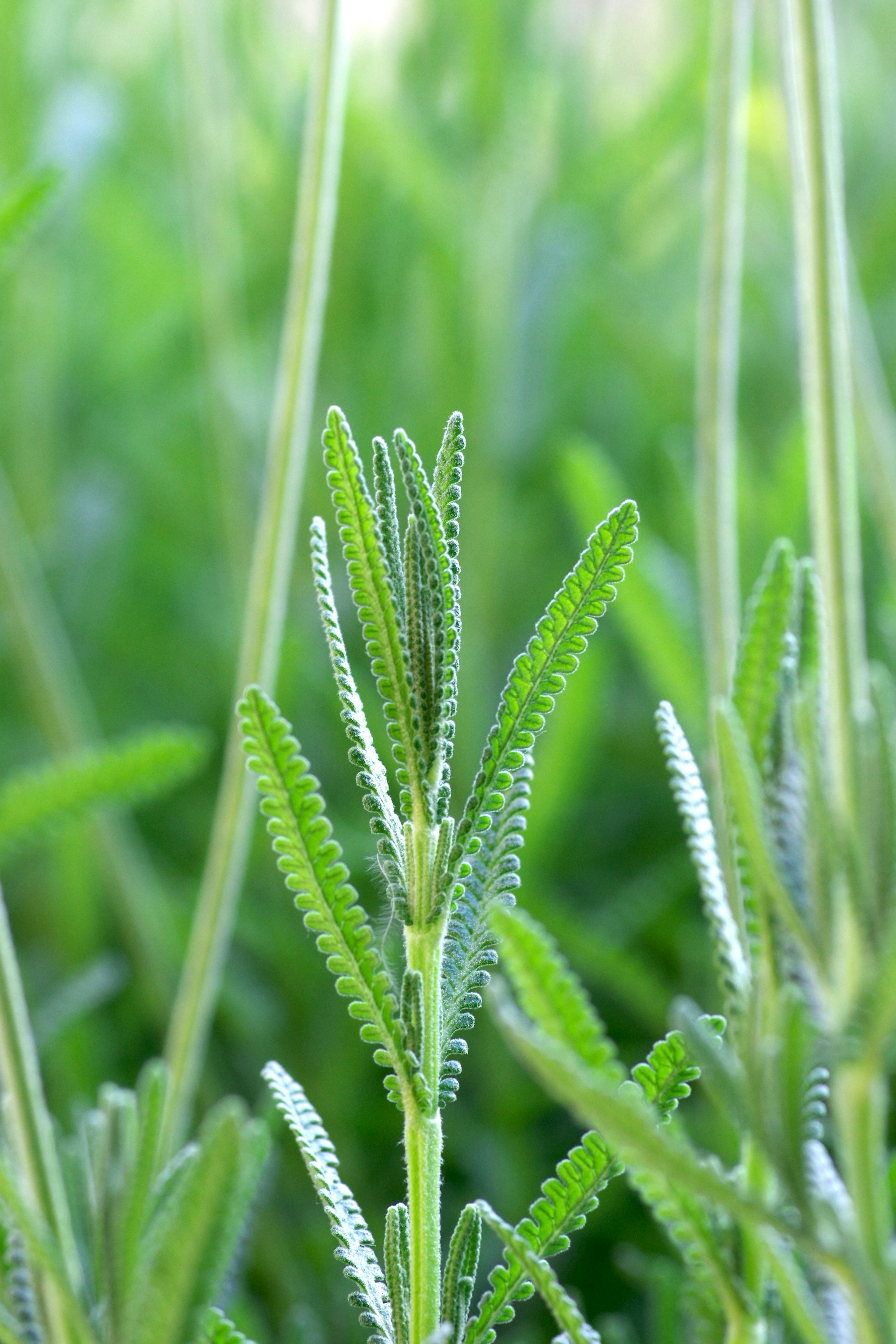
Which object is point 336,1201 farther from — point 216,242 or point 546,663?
point 216,242

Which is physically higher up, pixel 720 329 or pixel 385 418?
pixel 385 418

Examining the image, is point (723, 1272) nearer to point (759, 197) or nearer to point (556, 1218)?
point (556, 1218)

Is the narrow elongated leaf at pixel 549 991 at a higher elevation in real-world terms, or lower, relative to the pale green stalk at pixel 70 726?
lower

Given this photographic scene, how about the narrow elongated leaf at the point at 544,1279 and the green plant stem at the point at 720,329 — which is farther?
the green plant stem at the point at 720,329

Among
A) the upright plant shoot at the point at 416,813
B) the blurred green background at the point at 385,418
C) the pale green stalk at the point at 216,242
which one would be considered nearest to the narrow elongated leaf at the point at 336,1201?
the upright plant shoot at the point at 416,813

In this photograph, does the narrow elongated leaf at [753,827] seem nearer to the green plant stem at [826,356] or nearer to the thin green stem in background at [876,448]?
the green plant stem at [826,356]

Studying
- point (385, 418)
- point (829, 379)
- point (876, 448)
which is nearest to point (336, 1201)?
point (829, 379)

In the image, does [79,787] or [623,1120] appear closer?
[623,1120]
